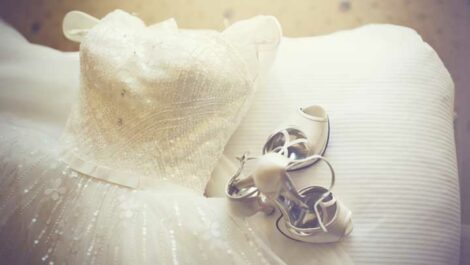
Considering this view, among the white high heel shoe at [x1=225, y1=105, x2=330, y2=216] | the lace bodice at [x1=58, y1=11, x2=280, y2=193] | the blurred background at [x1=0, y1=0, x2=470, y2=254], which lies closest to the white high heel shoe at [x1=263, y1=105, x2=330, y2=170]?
the white high heel shoe at [x1=225, y1=105, x2=330, y2=216]

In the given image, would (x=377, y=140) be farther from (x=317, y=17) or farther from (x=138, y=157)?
(x=317, y=17)

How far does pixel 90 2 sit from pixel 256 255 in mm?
1279

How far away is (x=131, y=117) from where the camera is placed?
80 centimetres

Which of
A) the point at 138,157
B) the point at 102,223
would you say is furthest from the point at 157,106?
the point at 102,223

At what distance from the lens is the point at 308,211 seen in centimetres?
78

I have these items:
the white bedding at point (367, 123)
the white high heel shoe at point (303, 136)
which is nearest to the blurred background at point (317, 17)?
the white bedding at point (367, 123)

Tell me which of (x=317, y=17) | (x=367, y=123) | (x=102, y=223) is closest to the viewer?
(x=102, y=223)

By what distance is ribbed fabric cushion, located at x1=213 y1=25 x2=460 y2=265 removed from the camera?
0.77 metres

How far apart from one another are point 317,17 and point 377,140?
0.78 meters

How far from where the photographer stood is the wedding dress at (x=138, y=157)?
0.72 metres

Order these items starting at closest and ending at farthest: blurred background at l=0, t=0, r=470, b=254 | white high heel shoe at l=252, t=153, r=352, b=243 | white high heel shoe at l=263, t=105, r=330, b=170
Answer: white high heel shoe at l=252, t=153, r=352, b=243
white high heel shoe at l=263, t=105, r=330, b=170
blurred background at l=0, t=0, r=470, b=254

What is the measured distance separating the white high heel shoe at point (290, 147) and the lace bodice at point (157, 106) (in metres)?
0.08

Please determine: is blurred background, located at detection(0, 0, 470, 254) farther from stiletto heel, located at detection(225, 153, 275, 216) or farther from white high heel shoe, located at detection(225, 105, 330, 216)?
stiletto heel, located at detection(225, 153, 275, 216)

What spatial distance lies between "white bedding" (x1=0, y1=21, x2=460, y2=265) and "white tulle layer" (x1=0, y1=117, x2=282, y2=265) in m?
0.09
